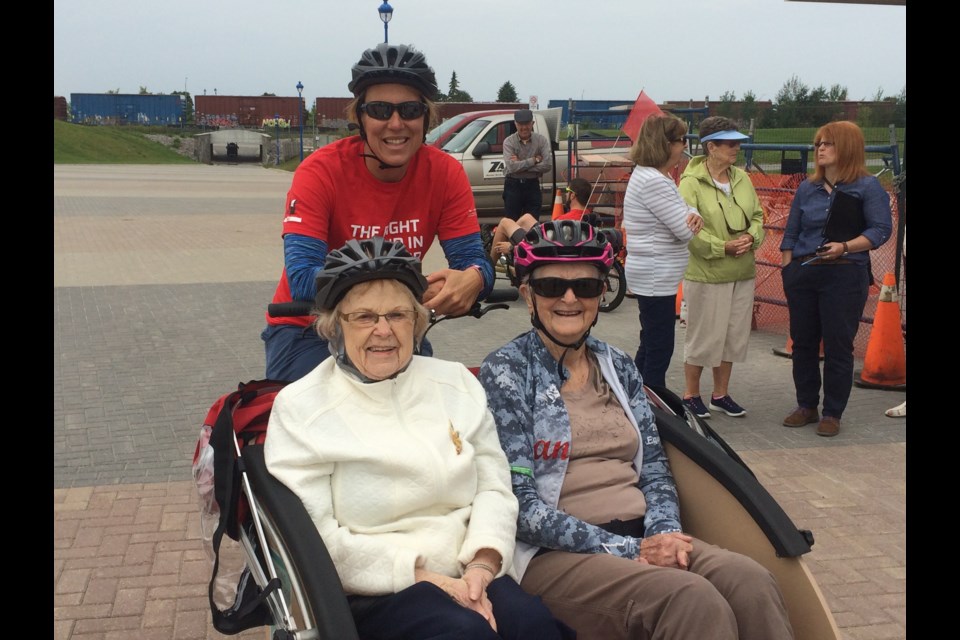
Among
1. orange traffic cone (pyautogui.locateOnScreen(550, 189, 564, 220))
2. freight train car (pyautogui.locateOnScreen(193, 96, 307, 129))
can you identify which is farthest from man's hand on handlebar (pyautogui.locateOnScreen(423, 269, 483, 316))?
freight train car (pyautogui.locateOnScreen(193, 96, 307, 129))

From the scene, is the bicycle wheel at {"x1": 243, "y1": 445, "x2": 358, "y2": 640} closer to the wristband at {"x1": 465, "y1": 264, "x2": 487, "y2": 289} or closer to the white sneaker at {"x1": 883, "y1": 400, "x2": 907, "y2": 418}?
the wristband at {"x1": 465, "y1": 264, "x2": 487, "y2": 289}

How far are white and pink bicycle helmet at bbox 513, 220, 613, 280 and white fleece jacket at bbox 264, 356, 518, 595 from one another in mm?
542

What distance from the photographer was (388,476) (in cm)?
261

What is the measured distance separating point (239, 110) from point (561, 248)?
8557cm

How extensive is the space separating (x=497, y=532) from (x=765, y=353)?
256 inches

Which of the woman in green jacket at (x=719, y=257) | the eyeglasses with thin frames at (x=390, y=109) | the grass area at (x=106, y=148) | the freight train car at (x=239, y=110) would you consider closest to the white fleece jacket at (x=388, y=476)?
the eyeglasses with thin frames at (x=390, y=109)

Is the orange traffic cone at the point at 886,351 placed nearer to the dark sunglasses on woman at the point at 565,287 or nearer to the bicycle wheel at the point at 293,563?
the dark sunglasses on woman at the point at 565,287

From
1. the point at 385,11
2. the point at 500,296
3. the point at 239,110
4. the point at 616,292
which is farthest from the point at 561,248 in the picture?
the point at 239,110

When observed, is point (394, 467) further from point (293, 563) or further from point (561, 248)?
point (561, 248)

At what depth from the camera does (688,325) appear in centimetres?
673

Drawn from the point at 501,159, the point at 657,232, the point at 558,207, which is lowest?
the point at 657,232

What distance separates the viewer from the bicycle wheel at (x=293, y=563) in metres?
2.17

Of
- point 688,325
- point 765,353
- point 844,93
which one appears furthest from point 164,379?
point 844,93
